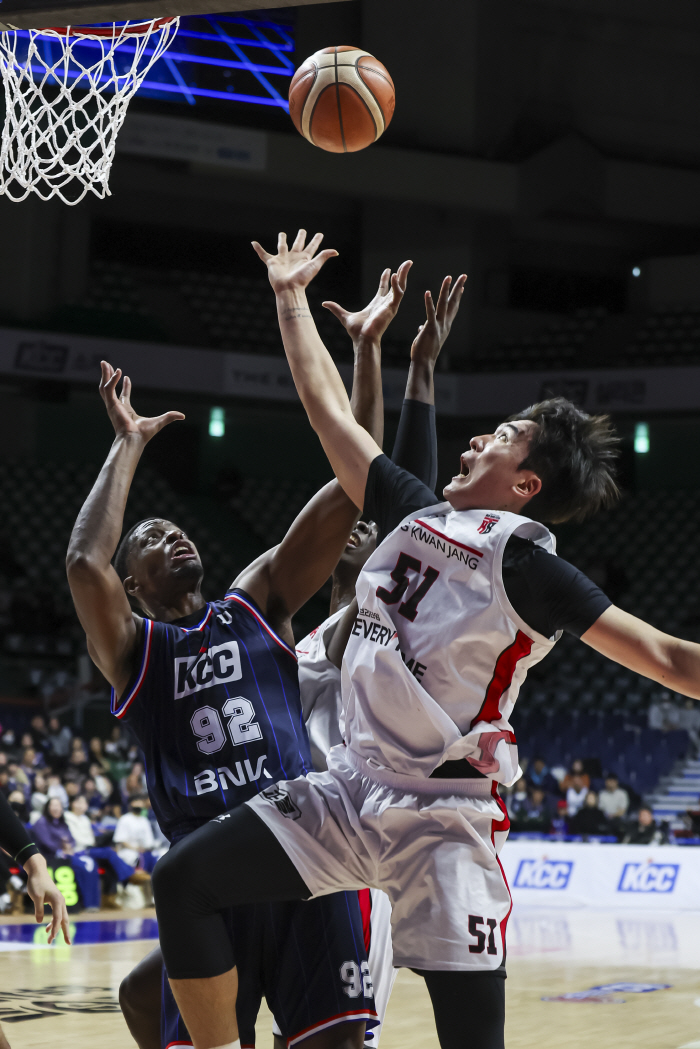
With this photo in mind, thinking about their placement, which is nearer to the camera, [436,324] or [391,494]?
[391,494]

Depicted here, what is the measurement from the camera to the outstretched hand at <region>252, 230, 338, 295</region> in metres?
3.56

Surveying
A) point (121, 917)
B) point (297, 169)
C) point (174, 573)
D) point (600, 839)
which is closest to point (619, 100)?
point (297, 169)

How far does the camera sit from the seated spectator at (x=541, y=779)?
54.6ft

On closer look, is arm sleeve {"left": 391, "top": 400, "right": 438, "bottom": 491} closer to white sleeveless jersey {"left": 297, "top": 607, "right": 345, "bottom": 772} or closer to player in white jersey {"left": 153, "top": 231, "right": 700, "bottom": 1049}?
player in white jersey {"left": 153, "top": 231, "right": 700, "bottom": 1049}

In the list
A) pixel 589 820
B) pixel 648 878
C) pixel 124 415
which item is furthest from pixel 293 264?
pixel 589 820

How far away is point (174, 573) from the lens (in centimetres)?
391

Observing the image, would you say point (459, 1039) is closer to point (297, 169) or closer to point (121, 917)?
point (121, 917)

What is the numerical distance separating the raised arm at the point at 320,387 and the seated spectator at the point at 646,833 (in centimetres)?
1262

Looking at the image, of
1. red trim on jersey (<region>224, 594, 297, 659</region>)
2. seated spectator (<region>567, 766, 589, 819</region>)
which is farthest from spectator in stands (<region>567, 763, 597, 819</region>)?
red trim on jersey (<region>224, 594, 297, 659</region>)

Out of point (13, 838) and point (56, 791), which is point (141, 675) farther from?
point (56, 791)

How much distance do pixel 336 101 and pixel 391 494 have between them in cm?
251

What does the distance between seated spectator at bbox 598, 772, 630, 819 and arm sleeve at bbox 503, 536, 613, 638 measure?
13.6m

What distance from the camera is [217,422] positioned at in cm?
2372

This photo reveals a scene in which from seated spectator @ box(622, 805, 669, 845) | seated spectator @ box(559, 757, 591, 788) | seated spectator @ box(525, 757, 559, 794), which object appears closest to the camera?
seated spectator @ box(622, 805, 669, 845)
